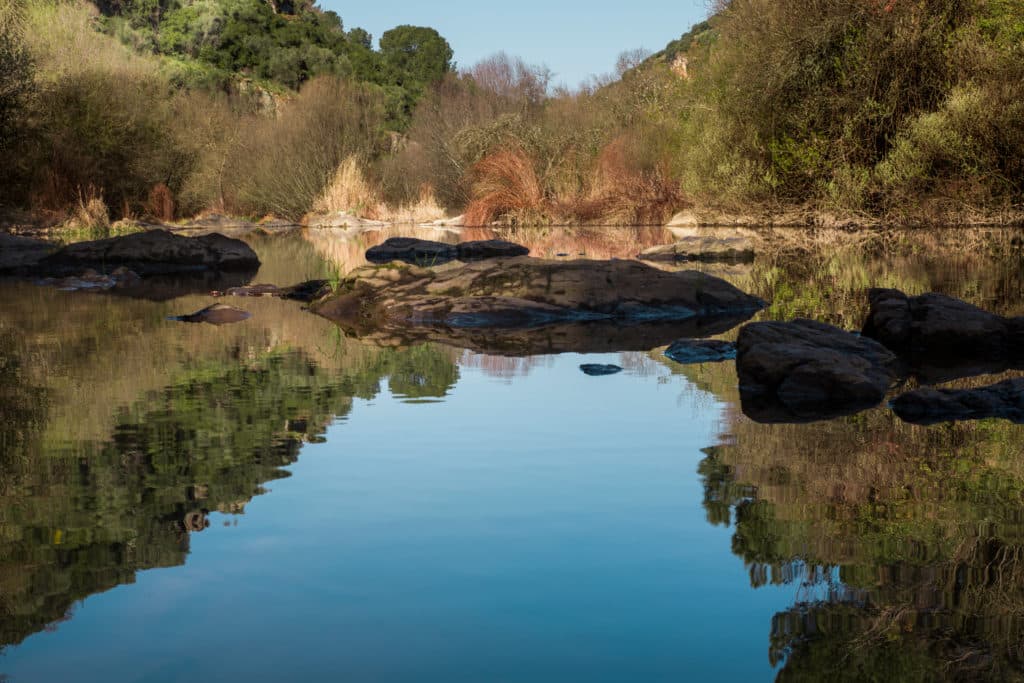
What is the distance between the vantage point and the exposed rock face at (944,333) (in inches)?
225

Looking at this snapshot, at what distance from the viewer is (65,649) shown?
2025 mm

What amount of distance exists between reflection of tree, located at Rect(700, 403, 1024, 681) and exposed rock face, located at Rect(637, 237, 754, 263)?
34.8 feet

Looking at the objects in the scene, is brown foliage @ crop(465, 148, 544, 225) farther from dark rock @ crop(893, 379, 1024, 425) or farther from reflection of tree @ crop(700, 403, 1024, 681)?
reflection of tree @ crop(700, 403, 1024, 681)

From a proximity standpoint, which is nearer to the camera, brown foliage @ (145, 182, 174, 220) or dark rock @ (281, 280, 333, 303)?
dark rock @ (281, 280, 333, 303)

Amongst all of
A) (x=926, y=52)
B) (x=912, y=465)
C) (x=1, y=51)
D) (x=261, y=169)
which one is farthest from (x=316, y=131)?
(x=912, y=465)

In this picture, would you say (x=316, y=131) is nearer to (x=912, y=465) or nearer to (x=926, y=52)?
(x=926, y=52)

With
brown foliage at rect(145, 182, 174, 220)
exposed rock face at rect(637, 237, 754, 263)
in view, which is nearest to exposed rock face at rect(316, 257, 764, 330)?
exposed rock face at rect(637, 237, 754, 263)

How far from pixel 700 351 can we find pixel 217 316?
3747mm

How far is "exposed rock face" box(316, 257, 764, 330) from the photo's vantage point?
7867mm

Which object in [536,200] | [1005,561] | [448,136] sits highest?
[448,136]

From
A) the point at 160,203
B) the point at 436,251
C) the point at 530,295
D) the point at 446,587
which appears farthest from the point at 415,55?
the point at 446,587

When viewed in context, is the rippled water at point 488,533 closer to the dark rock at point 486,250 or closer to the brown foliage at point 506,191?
the dark rock at point 486,250

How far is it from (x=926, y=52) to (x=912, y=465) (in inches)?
787

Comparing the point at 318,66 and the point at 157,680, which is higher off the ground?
the point at 318,66
